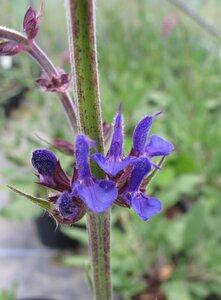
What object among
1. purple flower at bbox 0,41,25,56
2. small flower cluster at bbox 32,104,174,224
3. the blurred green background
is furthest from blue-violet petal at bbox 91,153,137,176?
the blurred green background

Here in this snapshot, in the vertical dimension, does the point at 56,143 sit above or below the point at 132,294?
below

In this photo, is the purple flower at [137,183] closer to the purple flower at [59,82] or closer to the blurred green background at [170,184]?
the purple flower at [59,82]

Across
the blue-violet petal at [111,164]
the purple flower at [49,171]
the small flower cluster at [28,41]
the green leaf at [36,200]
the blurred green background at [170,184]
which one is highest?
the blurred green background at [170,184]

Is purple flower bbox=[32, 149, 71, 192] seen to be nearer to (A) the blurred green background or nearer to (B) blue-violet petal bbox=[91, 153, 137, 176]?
(B) blue-violet petal bbox=[91, 153, 137, 176]

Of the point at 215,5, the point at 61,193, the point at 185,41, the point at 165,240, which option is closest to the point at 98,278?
the point at 61,193

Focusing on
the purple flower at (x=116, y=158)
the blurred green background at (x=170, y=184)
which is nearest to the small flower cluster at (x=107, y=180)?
the purple flower at (x=116, y=158)

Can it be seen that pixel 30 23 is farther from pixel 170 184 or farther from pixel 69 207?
pixel 170 184

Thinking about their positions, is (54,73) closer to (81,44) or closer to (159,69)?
(81,44)
